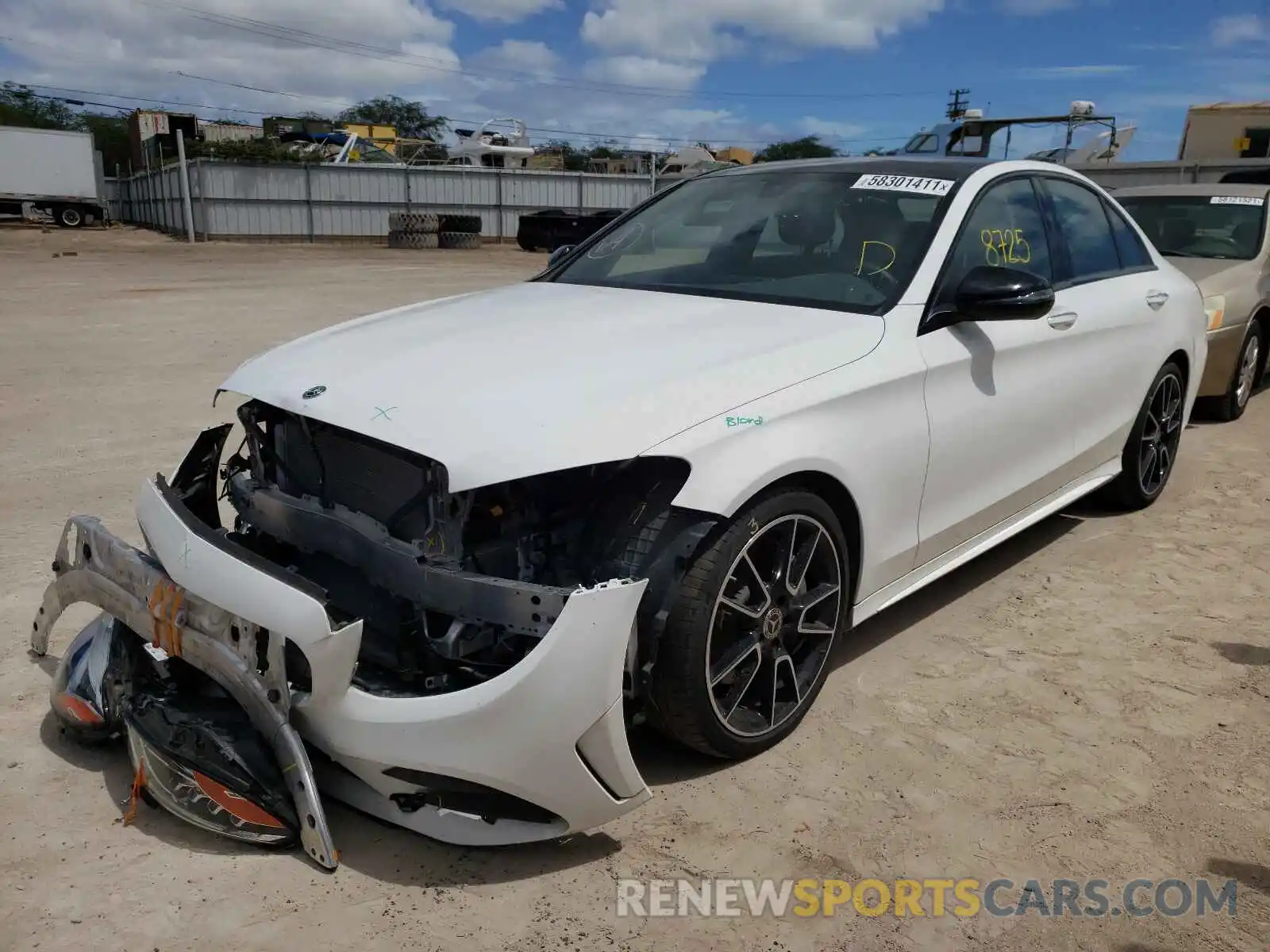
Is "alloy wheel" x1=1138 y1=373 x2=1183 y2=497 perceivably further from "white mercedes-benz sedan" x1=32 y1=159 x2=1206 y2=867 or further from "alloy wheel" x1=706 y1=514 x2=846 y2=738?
"alloy wheel" x1=706 y1=514 x2=846 y2=738

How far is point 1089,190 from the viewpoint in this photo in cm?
464

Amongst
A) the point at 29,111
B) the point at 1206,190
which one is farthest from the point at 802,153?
the point at 29,111

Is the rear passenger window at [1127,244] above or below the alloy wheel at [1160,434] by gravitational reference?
above

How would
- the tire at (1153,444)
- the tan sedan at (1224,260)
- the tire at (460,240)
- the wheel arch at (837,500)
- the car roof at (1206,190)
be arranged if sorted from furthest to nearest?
the tire at (460,240)
the car roof at (1206,190)
the tan sedan at (1224,260)
the tire at (1153,444)
the wheel arch at (837,500)

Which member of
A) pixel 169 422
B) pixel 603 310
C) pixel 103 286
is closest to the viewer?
pixel 603 310

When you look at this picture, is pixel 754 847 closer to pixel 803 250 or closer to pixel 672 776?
pixel 672 776

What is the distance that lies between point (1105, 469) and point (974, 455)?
1.60 m

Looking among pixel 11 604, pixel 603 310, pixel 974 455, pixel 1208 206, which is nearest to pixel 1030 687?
pixel 974 455

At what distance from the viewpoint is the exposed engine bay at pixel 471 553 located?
7.80ft

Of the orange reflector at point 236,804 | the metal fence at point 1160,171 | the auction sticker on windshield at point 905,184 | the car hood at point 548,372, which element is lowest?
the orange reflector at point 236,804

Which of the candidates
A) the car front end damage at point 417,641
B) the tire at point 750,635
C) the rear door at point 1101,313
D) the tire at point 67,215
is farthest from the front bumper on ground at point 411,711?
the tire at point 67,215

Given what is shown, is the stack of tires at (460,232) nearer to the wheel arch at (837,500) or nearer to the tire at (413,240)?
the tire at (413,240)

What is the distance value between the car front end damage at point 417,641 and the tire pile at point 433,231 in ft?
95.8

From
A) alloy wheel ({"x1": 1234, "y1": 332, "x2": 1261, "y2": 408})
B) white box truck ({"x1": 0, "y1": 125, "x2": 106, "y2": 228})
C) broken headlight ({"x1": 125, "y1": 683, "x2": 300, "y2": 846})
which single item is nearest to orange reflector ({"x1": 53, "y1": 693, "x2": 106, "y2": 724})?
broken headlight ({"x1": 125, "y1": 683, "x2": 300, "y2": 846})
